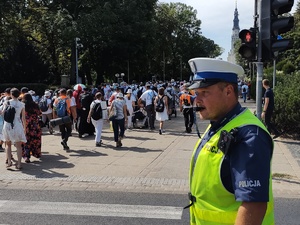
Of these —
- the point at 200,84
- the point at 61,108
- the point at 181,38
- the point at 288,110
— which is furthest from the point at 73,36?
the point at 181,38

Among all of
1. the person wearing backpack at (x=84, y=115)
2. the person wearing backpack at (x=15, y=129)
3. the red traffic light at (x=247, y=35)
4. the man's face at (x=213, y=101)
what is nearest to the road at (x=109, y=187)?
the person wearing backpack at (x=15, y=129)

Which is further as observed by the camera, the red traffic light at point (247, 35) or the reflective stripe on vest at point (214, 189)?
the red traffic light at point (247, 35)

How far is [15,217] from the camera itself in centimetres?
563

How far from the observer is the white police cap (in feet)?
7.06

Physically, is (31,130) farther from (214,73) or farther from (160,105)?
(214,73)

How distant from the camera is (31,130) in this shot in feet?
32.2

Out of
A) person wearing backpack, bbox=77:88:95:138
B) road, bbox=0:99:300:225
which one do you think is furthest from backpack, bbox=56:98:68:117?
person wearing backpack, bbox=77:88:95:138

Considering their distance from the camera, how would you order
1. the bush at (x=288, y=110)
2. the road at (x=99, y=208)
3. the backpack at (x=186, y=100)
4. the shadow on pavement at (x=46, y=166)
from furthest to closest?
1. the backpack at (x=186, y=100)
2. the bush at (x=288, y=110)
3. the shadow on pavement at (x=46, y=166)
4. the road at (x=99, y=208)

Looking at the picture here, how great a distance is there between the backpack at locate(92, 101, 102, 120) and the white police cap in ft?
32.4

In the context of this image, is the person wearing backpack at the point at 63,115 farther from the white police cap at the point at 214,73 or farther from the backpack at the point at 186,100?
the white police cap at the point at 214,73

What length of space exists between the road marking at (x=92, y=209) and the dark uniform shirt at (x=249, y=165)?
150 inches

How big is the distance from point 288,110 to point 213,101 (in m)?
11.5

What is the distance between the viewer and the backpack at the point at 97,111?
11969 millimetres

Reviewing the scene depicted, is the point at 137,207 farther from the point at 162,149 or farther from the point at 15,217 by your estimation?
the point at 162,149
